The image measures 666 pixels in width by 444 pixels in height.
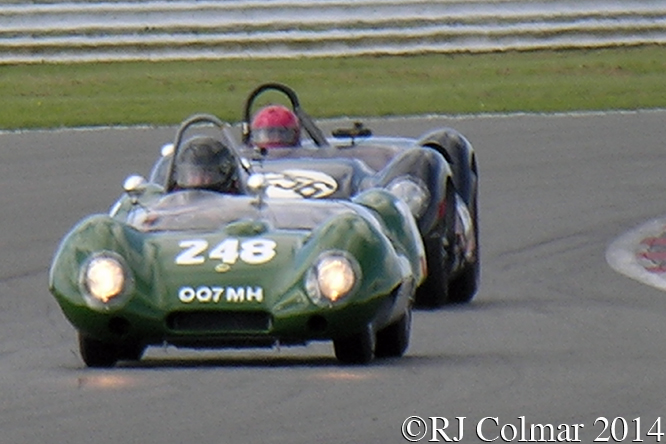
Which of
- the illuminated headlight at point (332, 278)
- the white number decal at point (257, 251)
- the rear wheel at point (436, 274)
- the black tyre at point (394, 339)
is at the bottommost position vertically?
the rear wheel at point (436, 274)

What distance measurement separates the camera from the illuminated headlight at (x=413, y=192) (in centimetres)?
971

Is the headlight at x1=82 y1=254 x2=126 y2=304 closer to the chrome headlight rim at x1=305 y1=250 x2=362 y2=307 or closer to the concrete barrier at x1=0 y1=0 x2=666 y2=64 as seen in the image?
the chrome headlight rim at x1=305 y1=250 x2=362 y2=307

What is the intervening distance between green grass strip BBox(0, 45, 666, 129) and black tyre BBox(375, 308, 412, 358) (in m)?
10.9

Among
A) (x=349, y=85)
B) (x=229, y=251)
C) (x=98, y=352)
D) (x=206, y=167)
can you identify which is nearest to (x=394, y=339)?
(x=229, y=251)

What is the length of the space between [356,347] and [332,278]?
0.96 ft

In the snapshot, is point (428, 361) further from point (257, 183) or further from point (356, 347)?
point (257, 183)

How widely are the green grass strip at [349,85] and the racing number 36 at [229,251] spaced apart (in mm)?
11042

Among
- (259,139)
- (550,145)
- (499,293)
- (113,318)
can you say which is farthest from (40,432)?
(550,145)

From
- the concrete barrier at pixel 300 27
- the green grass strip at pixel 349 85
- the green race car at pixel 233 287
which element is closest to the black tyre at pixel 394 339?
the green race car at pixel 233 287

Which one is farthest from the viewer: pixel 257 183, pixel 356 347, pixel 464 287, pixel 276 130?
pixel 276 130

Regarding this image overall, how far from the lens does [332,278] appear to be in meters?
6.85

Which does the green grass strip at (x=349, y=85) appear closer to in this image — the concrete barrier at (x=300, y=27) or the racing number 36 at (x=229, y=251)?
the concrete barrier at (x=300, y=27)

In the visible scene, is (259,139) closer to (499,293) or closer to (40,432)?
(499,293)

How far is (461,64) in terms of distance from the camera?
21375 mm
